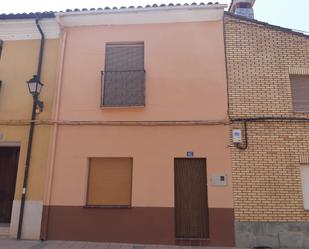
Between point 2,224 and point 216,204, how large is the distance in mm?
5698

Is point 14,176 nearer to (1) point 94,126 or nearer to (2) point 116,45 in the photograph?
(1) point 94,126

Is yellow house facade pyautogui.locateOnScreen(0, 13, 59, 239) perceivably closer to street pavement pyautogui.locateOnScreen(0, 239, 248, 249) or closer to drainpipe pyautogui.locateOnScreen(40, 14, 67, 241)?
drainpipe pyautogui.locateOnScreen(40, 14, 67, 241)

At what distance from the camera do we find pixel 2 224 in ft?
25.2

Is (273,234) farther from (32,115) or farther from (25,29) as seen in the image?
(25,29)

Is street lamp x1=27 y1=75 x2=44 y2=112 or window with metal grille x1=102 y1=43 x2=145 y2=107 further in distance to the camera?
window with metal grille x1=102 y1=43 x2=145 y2=107

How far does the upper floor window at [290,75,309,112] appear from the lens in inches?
296

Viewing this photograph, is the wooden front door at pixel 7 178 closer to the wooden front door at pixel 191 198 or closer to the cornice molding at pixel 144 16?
the cornice molding at pixel 144 16

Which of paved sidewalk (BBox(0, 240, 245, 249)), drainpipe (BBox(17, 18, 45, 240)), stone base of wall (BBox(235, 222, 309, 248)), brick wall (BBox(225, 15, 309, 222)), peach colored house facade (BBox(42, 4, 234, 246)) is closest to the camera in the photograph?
paved sidewalk (BBox(0, 240, 245, 249))

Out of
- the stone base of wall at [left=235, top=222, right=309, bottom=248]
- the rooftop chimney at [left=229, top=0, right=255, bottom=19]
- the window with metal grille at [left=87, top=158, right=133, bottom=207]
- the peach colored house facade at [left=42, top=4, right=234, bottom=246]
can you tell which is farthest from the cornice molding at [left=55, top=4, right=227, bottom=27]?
the stone base of wall at [left=235, top=222, right=309, bottom=248]

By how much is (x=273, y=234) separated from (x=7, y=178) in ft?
23.6

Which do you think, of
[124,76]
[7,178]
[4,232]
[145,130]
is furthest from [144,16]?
[4,232]

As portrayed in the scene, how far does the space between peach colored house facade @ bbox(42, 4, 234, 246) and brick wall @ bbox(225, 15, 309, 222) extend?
0.32 m

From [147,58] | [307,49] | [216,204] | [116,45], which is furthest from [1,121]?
[307,49]

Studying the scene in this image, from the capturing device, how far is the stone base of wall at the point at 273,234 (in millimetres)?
6695
